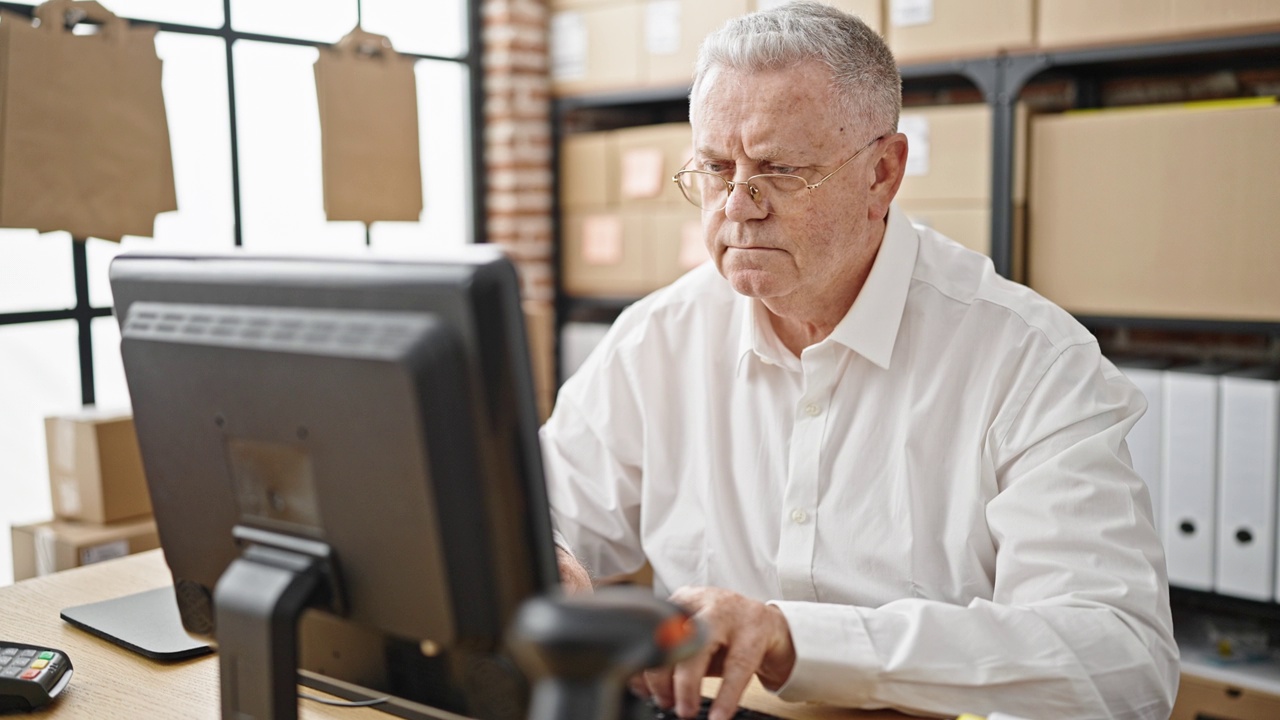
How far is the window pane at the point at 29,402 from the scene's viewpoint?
2.20 m

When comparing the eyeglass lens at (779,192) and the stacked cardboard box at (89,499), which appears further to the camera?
the stacked cardboard box at (89,499)

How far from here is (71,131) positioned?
2.03 meters

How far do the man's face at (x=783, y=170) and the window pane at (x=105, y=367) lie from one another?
4.95 feet

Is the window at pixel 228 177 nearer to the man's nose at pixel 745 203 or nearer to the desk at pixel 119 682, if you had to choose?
the desk at pixel 119 682

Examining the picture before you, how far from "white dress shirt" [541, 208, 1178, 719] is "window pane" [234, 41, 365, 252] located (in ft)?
4.27

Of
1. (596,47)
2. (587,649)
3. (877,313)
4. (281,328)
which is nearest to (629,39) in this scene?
(596,47)

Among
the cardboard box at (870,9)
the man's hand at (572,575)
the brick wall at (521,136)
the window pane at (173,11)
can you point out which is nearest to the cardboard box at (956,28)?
the cardboard box at (870,9)

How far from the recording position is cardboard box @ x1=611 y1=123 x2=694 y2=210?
2779 mm

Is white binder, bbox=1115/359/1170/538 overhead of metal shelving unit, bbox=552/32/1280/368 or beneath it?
beneath

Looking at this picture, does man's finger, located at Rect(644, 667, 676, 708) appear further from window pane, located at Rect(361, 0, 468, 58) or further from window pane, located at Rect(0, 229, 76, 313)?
window pane, located at Rect(361, 0, 468, 58)

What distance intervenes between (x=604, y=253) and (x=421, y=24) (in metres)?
0.76

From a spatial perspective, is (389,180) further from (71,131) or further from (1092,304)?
(1092,304)

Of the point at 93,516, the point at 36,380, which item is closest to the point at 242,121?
the point at 36,380

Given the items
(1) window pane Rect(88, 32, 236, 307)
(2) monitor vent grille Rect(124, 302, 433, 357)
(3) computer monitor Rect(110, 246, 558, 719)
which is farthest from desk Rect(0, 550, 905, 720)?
(1) window pane Rect(88, 32, 236, 307)
